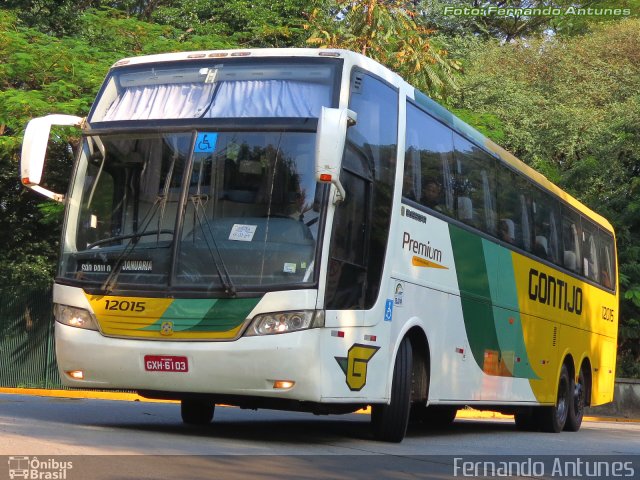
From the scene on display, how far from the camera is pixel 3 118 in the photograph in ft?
73.4

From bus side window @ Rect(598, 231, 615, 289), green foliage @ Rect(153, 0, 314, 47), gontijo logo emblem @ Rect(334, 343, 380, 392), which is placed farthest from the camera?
green foliage @ Rect(153, 0, 314, 47)

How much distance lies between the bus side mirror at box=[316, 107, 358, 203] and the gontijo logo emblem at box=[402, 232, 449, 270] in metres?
2.12

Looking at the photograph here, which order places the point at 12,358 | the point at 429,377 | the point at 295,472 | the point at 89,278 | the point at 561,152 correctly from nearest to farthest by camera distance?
the point at 295,472 < the point at 89,278 < the point at 429,377 < the point at 12,358 < the point at 561,152

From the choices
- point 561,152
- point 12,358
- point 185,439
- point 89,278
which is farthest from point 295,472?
point 561,152

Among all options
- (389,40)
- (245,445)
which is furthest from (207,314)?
(389,40)

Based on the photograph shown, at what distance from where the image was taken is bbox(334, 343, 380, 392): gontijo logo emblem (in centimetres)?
1031

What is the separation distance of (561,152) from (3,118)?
17779mm

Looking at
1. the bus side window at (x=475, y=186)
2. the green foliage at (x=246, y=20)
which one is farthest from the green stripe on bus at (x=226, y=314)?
the green foliage at (x=246, y=20)

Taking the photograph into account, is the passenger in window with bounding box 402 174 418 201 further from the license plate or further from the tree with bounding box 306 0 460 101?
the tree with bounding box 306 0 460 101

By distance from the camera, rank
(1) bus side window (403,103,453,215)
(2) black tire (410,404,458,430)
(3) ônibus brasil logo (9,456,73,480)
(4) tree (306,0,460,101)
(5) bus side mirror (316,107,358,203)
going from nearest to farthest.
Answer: (3) ônibus brasil logo (9,456,73,480) → (5) bus side mirror (316,107,358,203) → (1) bus side window (403,103,453,215) → (2) black tire (410,404,458,430) → (4) tree (306,0,460,101)

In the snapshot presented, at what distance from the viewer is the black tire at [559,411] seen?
17.4m

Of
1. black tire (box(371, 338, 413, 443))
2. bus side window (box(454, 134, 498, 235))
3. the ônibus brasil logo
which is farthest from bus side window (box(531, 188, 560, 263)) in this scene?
the ônibus brasil logo

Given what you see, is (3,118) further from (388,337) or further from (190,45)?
(388,337)

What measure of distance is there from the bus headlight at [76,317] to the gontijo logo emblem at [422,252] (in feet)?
10.4
